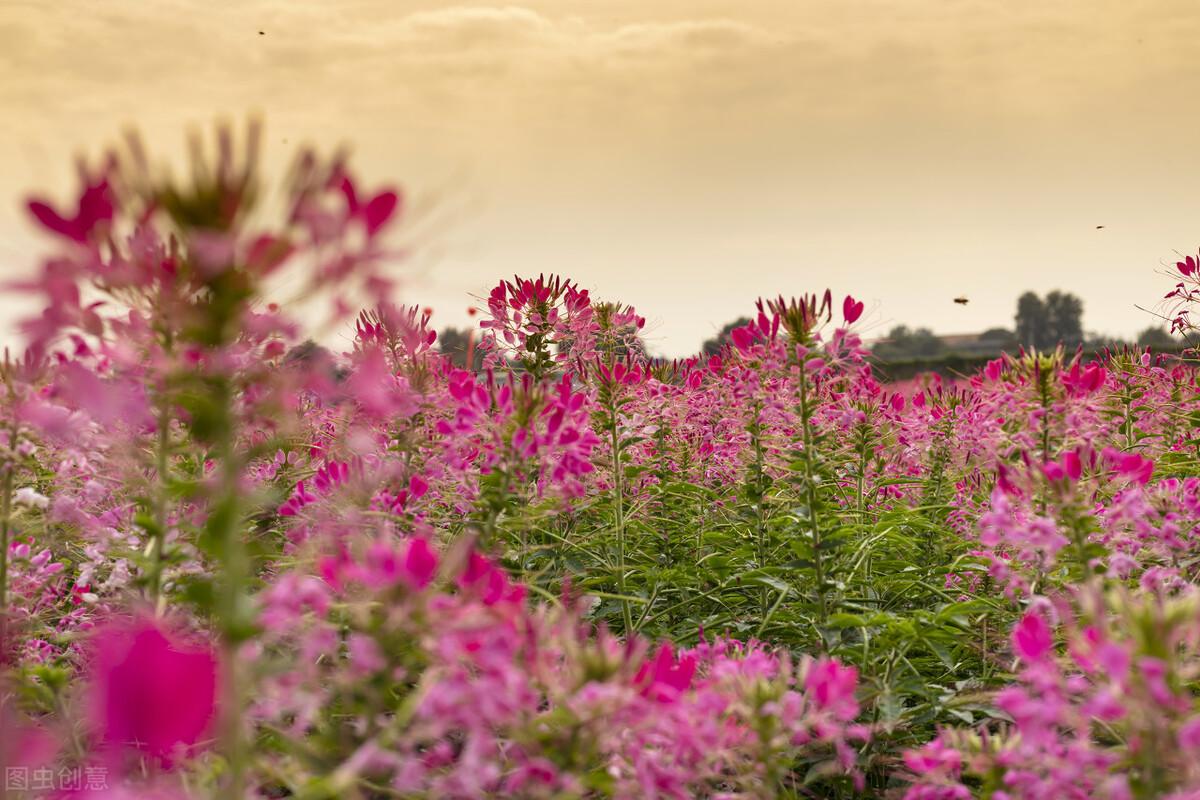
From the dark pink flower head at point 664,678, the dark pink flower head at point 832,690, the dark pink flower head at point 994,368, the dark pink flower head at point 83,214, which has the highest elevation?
the dark pink flower head at point 83,214

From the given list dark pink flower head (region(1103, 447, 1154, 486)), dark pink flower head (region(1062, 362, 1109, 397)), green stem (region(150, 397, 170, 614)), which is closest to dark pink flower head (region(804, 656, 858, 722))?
dark pink flower head (region(1103, 447, 1154, 486))

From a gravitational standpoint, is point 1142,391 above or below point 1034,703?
above

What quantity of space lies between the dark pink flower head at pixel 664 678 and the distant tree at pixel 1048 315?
2295 inches

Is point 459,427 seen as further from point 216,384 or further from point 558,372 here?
point 558,372

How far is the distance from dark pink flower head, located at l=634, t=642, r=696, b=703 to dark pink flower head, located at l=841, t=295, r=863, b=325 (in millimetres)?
1786

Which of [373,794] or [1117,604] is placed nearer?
[1117,604]

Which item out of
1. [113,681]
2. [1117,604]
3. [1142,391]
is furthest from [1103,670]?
[1142,391]

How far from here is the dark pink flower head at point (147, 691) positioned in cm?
126

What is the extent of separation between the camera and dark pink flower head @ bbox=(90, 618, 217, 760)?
126 cm

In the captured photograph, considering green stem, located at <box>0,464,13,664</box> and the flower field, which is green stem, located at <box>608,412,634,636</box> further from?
green stem, located at <box>0,464,13,664</box>

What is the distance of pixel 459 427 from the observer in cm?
229

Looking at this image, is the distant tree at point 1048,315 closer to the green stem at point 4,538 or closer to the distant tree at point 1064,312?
the distant tree at point 1064,312

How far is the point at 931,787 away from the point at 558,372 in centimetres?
263

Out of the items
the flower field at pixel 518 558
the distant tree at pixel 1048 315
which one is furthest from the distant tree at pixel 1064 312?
the flower field at pixel 518 558
